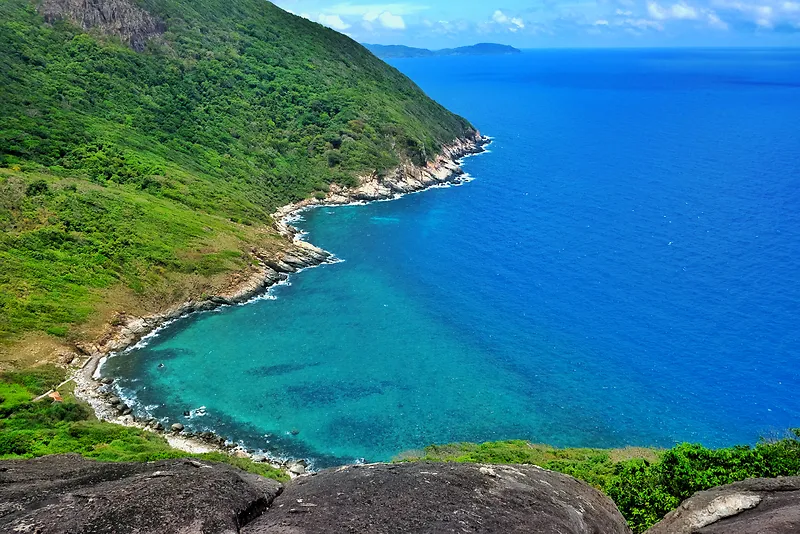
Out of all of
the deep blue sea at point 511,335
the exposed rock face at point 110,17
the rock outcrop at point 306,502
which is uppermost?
the exposed rock face at point 110,17

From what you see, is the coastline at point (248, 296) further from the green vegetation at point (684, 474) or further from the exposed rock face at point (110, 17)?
the exposed rock face at point (110, 17)

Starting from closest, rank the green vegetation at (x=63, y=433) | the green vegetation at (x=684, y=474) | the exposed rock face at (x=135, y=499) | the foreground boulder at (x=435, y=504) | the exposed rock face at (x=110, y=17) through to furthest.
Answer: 1. the exposed rock face at (x=135, y=499)
2. the foreground boulder at (x=435, y=504)
3. the green vegetation at (x=684, y=474)
4. the green vegetation at (x=63, y=433)
5. the exposed rock face at (x=110, y=17)

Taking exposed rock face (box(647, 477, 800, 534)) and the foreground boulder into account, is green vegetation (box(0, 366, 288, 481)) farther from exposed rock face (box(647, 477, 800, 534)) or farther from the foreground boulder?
exposed rock face (box(647, 477, 800, 534))

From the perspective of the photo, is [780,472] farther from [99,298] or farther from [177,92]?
[177,92]

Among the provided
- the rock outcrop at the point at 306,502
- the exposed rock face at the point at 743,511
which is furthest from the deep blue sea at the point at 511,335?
the exposed rock face at the point at 743,511

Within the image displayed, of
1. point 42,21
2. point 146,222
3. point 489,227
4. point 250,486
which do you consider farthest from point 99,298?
point 42,21
